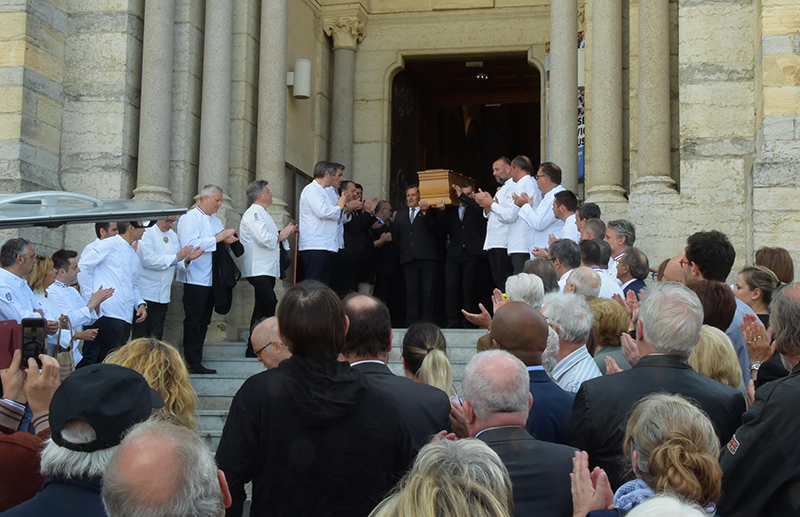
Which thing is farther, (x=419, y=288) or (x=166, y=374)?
(x=419, y=288)

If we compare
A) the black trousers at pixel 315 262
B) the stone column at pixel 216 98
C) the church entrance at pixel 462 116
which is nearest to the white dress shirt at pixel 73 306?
the black trousers at pixel 315 262

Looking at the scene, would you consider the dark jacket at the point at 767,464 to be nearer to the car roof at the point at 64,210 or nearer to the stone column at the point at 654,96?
the car roof at the point at 64,210

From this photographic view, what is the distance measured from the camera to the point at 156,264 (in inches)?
329

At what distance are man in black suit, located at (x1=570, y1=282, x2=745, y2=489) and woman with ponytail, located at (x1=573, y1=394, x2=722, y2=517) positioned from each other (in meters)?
0.54

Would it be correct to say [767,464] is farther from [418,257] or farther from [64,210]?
[418,257]

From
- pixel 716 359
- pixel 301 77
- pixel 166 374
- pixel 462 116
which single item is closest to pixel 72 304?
pixel 166 374

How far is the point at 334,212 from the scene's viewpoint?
373 inches

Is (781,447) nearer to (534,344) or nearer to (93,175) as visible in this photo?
(534,344)

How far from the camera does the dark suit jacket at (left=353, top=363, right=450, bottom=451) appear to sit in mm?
3393

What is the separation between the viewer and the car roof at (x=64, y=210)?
12.1 ft

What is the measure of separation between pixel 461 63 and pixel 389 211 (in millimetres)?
4094

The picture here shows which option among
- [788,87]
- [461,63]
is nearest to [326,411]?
[788,87]

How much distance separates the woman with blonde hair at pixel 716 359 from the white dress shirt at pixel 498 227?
5233 millimetres

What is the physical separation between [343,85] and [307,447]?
10129 millimetres
